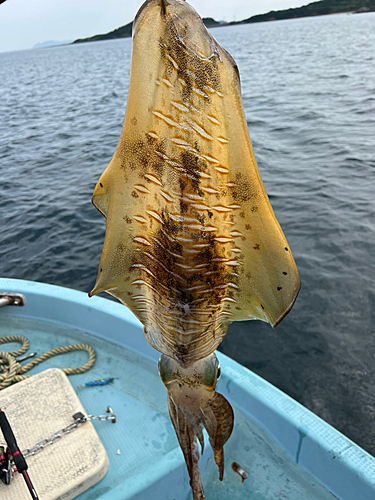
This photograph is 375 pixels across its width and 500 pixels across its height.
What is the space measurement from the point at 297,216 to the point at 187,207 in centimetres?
689

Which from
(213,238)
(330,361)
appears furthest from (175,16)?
(330,361)

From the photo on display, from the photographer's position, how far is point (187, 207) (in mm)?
838

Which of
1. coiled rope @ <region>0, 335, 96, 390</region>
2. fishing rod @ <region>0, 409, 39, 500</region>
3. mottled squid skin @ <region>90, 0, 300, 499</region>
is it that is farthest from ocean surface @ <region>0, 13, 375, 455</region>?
mottled squid skin @ <region>90, 0, 300, 499</region>

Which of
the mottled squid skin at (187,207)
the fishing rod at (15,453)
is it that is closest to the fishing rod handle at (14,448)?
the fishing rod at (15,453)

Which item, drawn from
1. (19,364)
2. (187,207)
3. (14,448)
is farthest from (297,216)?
(187,207)

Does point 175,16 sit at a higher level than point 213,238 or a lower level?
higher

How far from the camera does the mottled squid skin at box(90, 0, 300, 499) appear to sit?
Answer: 2.52 feet

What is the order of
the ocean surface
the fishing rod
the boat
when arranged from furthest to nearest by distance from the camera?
the ocean surface, the boat, the fishing rod

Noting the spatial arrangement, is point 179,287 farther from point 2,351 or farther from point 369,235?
point 369,235

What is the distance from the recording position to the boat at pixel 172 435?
7.89 feet

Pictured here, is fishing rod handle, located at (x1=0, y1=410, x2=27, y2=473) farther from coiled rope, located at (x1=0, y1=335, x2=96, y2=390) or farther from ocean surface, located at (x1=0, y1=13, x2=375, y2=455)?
ocean surface, located at (x1=0, y1=13, x2=375, y2=455)

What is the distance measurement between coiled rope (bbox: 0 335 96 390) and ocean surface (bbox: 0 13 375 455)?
206 centimetres

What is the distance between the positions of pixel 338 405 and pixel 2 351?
3618 millimetres

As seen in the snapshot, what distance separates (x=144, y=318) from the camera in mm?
1143
